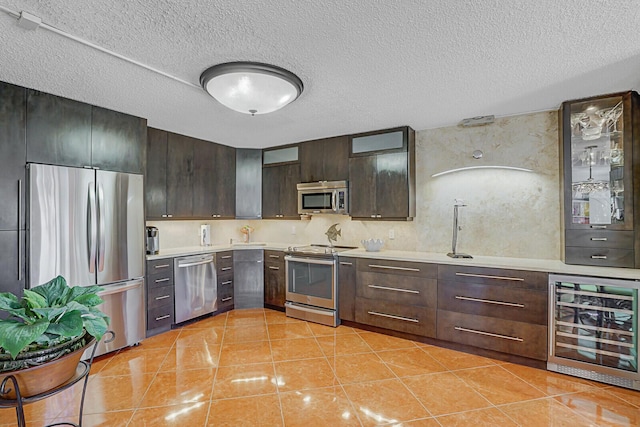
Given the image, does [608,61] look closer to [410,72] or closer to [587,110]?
[587,110]

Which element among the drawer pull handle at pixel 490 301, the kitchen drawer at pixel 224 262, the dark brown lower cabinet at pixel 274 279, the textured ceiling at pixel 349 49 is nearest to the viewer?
the textured ceiling at pixel 349 49

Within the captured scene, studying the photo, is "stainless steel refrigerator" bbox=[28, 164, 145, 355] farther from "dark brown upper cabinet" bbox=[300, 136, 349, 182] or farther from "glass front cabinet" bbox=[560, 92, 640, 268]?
"glass front cabinet" bbox=[560, 92, 640, 268]

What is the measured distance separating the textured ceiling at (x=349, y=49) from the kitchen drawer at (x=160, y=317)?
87.1 inches

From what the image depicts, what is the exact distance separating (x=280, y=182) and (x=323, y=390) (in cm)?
310

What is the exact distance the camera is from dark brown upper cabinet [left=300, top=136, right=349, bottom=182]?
425cm

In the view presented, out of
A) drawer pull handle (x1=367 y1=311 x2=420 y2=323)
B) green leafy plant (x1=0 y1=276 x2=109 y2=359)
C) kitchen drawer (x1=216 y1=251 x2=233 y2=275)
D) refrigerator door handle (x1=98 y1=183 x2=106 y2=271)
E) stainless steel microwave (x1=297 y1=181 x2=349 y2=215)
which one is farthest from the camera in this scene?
kitchen drawer (x1=216 y1=251 x2=233 y2=275)

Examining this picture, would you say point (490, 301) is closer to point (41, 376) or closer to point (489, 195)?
point (489, 195)

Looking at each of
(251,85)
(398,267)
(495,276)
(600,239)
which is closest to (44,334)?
(251,85)

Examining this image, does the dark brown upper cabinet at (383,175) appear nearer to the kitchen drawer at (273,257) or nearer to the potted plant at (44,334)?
the kitchen drawer at (273,257)

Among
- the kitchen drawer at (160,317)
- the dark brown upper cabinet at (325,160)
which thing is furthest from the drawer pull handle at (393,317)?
the kitchen drawer at (160,317)

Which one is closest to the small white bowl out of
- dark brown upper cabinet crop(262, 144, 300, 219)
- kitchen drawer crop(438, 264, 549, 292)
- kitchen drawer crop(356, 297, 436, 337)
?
kitchen drawer crop(356, 297, 436, 337)

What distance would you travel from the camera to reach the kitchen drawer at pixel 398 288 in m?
3.31

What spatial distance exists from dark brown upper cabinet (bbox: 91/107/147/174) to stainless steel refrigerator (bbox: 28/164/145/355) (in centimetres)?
12

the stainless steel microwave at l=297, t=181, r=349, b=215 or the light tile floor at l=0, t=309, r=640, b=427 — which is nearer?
the light tile floor at l=0, t=309, r=640, b=427
